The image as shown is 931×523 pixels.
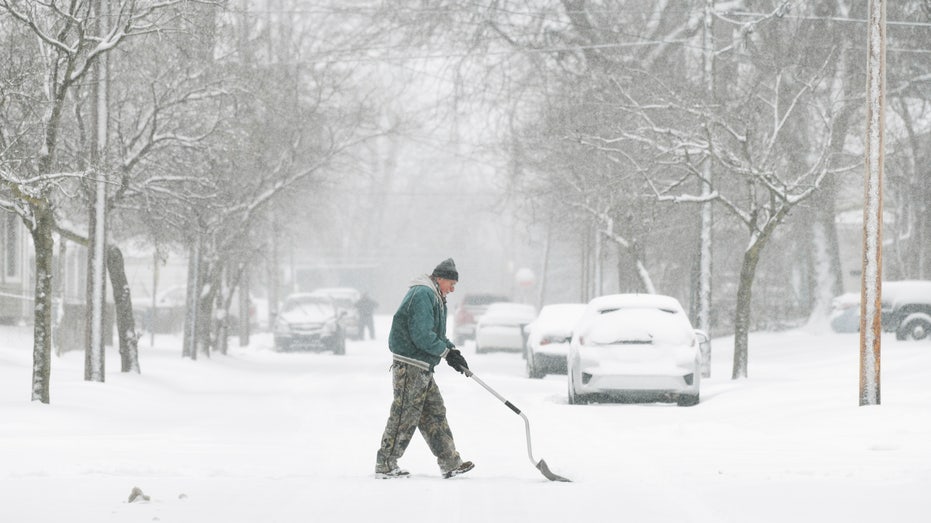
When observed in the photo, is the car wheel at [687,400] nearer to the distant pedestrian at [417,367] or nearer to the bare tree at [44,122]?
the bare tree at [44,122]

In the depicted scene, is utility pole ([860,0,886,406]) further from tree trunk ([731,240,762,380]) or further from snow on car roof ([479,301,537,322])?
snow on car roof ([479,301,537,322])

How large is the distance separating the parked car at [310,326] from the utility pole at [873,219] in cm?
2600

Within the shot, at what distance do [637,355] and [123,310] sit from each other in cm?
981

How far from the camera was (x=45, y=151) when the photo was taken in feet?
53.0

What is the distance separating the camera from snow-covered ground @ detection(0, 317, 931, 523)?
907cm

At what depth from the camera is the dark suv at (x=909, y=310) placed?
33094 millimetres

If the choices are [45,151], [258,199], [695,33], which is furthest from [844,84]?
[45,151]

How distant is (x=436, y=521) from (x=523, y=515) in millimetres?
595

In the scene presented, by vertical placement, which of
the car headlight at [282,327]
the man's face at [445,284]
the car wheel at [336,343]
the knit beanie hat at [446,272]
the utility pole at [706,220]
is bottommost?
the car wheel at [336,343]

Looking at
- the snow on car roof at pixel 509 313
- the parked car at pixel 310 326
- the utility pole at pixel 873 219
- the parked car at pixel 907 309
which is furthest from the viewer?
the parked car at pixel 310 326

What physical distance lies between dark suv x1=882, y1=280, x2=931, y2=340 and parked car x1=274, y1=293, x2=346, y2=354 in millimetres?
15011

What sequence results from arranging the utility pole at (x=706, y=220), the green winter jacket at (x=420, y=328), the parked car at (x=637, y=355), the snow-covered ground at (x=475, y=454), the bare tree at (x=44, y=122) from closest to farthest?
the snow-covered ground at (x=475, y=454), the green winter jacket at (x=420, y=328), the bare tree at (x=44, y=122), the parked car at (x=637, y=355), the utility pole at (x=706, y=220)

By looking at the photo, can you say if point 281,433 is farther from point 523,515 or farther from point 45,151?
point 523,515

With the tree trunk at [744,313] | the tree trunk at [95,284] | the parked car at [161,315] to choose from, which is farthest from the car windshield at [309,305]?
the tree trunk at [95,284]
